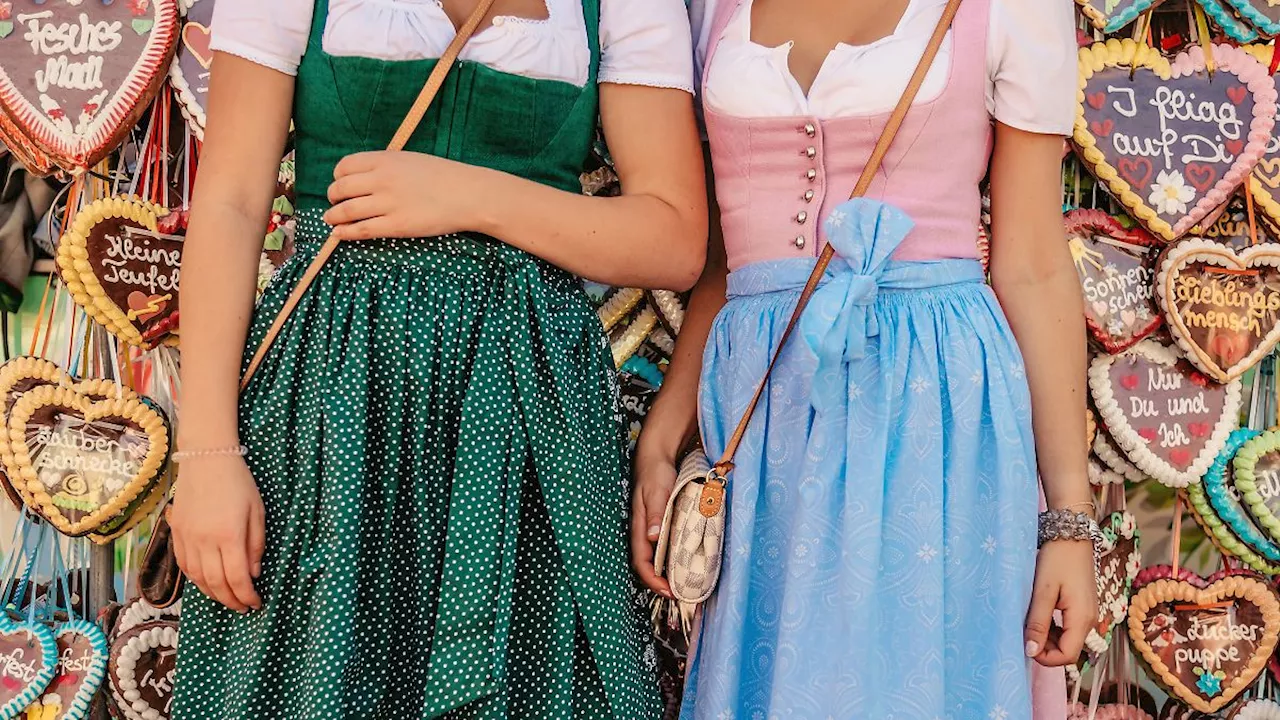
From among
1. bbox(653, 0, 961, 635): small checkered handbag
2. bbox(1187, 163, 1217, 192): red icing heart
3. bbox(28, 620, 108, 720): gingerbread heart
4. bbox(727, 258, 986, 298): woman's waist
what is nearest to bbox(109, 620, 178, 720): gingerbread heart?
bbox(28, 620, 108, 720): gingerbread heart

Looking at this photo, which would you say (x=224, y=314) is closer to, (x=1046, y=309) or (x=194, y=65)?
(x=194, y=65)

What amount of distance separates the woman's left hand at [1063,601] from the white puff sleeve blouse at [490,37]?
2.51ft

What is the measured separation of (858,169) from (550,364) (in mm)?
467

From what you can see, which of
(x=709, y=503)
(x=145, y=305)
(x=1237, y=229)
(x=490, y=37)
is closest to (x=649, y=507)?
(x=709, y=503)

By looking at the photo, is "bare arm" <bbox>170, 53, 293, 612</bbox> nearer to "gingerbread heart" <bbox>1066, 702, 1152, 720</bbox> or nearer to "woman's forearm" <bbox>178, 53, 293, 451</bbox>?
"woman's forearm" <bbox>178, 53, 293, 451</bbox>

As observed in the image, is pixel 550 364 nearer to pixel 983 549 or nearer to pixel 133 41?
pixel 983 549

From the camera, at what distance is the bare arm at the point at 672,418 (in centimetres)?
142

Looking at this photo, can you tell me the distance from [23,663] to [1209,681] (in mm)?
2087

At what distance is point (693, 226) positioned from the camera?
1444mm

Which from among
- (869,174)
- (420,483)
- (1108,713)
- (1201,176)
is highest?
(1201,176)

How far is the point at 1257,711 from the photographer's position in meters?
2.02

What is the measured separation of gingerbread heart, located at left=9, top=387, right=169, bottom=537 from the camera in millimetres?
1814

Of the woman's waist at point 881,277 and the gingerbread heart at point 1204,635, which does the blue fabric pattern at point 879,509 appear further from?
the gingerbread heart at point 1204,635

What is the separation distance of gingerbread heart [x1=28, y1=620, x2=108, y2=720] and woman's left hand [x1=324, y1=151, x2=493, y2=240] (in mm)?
1063
